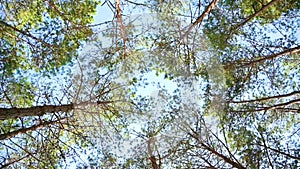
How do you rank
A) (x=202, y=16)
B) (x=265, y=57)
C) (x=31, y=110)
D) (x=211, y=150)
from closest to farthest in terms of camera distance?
1. (x=31, y=110)
2. (x=211, y=150)
3. (x=202, y=16)
4. (x=265, y=57)

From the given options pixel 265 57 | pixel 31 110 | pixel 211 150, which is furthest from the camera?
pixel 265 57

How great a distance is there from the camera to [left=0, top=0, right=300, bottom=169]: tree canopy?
16.0 ft

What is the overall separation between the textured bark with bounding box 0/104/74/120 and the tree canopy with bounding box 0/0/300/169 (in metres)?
0.03

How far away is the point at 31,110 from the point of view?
4.57 m

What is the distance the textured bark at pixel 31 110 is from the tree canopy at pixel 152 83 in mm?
32

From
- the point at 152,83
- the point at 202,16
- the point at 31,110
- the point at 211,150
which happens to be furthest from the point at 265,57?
the point at 31,110

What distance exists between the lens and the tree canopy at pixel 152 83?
4.88 m

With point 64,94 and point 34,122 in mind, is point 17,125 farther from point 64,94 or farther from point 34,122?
point 64,94

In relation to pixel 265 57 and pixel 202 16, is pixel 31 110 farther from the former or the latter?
pixel 265 57

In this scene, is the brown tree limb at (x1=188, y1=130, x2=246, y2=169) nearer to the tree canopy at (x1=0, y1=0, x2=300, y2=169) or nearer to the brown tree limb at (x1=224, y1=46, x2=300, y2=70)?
Answer: the tree canopy at (x1=0, y1=0, x2=300, y2=169)

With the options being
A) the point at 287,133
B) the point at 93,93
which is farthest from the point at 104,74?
the point at 287,133

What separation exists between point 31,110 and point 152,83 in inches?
53.4

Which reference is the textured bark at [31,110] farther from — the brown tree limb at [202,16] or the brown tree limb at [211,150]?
the brown tree limb at [202,16]

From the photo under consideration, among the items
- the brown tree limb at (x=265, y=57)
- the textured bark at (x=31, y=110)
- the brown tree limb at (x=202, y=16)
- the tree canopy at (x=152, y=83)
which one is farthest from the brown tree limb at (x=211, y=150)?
the textured bark at (x=31, y=110)
